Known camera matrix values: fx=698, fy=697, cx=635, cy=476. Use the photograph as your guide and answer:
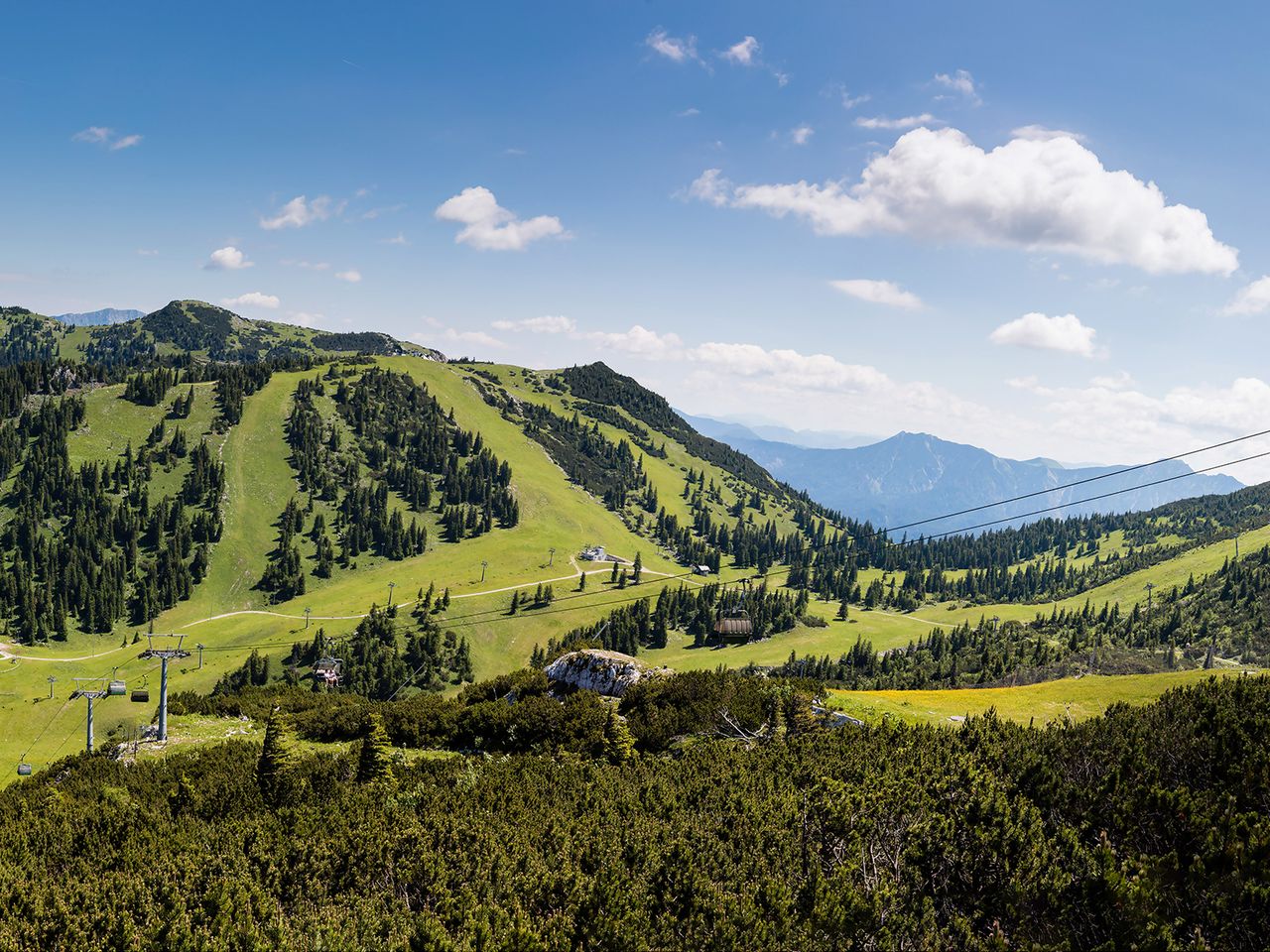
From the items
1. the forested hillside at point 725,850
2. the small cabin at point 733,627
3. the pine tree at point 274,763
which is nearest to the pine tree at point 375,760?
the forested hillside at point 725,850

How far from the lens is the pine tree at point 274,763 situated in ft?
101

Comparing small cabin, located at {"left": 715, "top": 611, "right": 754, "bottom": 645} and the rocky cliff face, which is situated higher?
small cabin, located at {"left": 715, "top": 611, "right": 754, "bottom": 645}

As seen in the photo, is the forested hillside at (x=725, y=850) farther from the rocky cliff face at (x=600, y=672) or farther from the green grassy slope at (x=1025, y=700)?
A: the rocky cliff face at (x=600, y=672)

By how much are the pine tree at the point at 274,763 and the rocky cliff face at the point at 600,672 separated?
23.7 meters

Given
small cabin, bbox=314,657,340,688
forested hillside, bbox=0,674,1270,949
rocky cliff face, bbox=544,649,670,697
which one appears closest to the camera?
forested hillside, bbox=0,674,1270,949

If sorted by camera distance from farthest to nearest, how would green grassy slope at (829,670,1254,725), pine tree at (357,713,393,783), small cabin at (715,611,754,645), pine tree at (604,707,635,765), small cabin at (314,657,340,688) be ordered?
small cabin at (314,657,340,688) < small cabin at (715,611,754,645) < green grassy slope at (829,670,1254,725) < pine tree at (604,707,635,765) < pine tree at (357,713,393,783)

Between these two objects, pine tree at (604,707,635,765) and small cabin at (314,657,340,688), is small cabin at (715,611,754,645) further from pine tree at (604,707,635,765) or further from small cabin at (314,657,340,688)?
small cabin at (314,657,340,688)

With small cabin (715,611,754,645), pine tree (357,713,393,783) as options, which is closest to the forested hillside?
pine tree (357,713,393,783)

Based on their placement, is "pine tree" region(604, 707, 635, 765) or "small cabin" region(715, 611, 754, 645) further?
"small cabin" region(715, 611, 754, 645)

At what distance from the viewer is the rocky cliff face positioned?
52156 mm

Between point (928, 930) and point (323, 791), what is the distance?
25350 mm

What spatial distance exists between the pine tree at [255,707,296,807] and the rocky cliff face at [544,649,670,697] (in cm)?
2371

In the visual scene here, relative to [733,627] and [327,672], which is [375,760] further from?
[327,672]

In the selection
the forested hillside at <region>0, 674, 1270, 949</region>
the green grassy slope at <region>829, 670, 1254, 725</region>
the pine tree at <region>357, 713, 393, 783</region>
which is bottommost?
the green grassy slope at <region>829, 670, 1254, 725</region>
